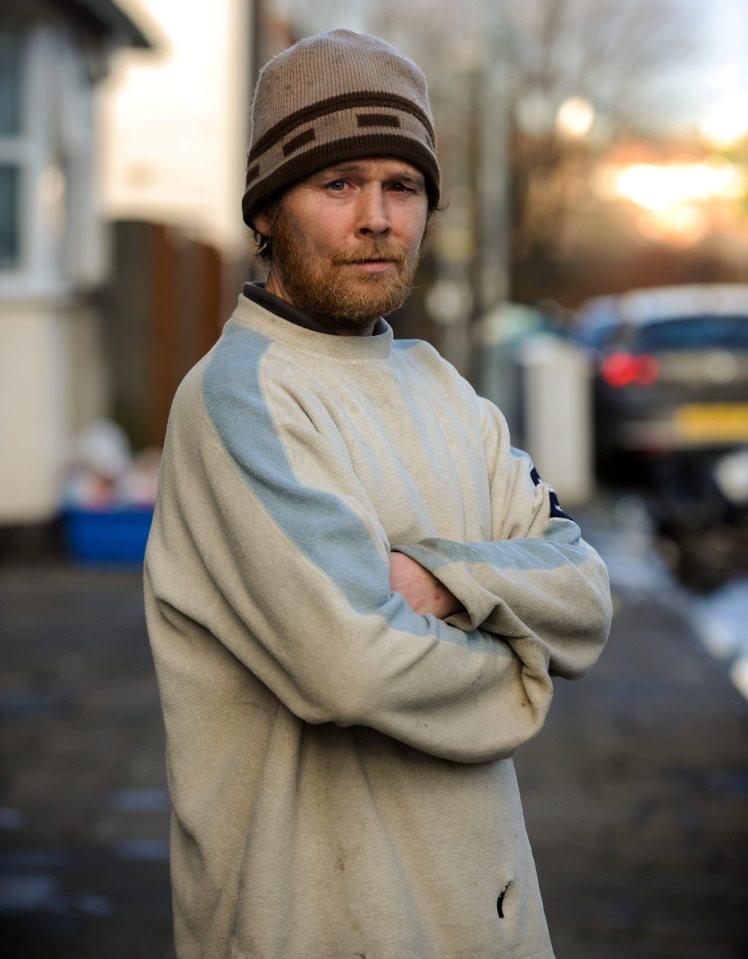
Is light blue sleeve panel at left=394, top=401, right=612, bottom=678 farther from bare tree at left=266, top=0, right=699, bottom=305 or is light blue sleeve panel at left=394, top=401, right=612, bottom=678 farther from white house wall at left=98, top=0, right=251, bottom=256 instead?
bare tree at left=266, top=0, right=699, bottom=305

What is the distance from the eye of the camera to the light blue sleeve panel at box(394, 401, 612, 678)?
2.13 meters

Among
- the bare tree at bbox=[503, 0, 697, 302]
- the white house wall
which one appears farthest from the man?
the bare tree at bbox=[503, 0, 697, 302]

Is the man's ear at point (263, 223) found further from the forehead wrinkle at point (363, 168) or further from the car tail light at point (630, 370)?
the car tail light at point (630, 370)

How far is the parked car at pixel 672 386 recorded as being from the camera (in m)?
14.2

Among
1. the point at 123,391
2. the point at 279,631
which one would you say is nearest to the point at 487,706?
the point at 279,631

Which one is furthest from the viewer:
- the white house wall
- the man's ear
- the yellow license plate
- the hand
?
the white house wall

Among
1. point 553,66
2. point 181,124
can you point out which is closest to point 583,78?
point 553,66

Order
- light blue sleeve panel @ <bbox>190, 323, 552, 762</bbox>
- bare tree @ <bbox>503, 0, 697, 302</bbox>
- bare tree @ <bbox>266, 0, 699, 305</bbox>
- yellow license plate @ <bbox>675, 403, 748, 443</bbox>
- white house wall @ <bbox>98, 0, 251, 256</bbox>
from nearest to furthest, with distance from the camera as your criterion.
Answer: light blue sleeve panel @ <bbox>190, 323, 552, 762</bbox> < yellow license plate @ <bbox>675, 403, 748, 443</bbox> < white house wall @ <bbox>98, 0, 251, 256</bbox> < bare tree @ <bbox>266, 0, 699, 305</bbox> < bare tree @ <bbox>503, 0, 697, 302</bbox>

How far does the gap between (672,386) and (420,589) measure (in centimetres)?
1261

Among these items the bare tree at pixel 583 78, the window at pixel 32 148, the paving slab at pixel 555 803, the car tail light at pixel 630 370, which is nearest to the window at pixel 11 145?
the window at pixel 32 148

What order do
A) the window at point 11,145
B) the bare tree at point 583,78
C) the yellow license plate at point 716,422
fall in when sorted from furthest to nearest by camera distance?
the bare tree at point 583,78
the yellow license plate at point 716,422
the window at point 11,145

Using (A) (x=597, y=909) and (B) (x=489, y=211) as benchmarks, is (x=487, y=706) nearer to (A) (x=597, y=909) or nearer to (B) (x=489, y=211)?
(A) (x=597, y=909)

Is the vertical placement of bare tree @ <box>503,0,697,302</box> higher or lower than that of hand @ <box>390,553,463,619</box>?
higher

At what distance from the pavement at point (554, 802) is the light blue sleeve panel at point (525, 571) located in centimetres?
220
